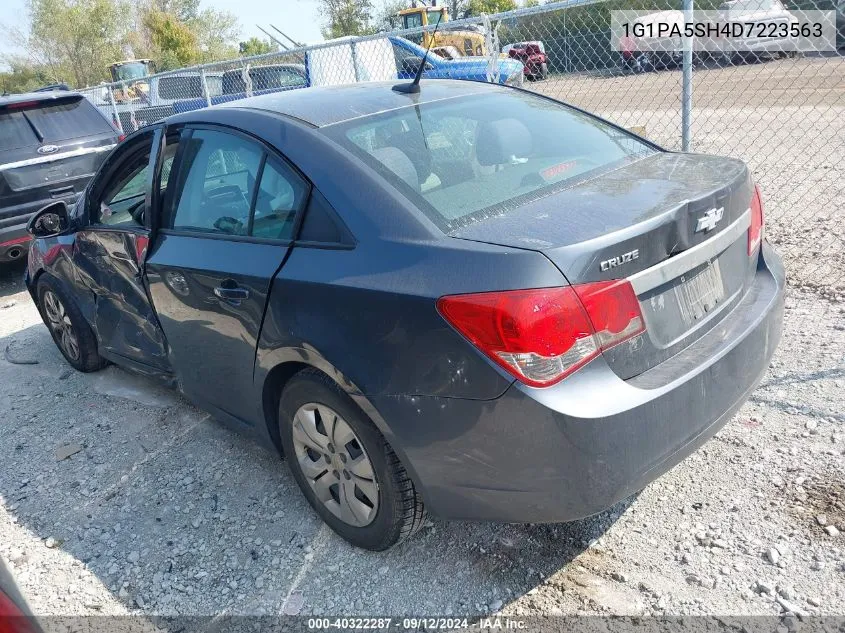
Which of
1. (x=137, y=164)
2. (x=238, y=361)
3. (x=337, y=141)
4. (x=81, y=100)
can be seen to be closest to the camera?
(x=337, y=141)

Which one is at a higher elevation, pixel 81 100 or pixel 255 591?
pixel 81 100

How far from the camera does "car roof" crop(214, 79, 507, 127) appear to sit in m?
2.89

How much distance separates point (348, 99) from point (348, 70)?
22.7ft

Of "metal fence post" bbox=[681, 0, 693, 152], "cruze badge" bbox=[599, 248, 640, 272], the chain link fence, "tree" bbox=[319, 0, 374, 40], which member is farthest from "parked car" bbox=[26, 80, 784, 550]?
"tree" bbox=[319, 0, 374, 40]

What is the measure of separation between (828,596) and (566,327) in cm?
128

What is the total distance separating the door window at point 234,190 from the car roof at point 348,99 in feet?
0.67

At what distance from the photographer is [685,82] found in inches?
190

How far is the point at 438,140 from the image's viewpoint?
2779 mm

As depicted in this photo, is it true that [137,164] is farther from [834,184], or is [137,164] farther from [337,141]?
[834,184]

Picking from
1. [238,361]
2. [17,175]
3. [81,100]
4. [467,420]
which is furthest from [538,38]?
[467,420]

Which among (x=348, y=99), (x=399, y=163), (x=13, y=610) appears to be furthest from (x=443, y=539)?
(x=348, y=99)

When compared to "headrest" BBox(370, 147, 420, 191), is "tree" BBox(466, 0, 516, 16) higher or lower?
higher

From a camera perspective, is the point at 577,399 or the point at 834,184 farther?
the point at 834,184

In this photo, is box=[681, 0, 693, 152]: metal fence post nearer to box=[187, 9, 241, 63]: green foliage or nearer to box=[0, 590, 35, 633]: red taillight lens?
box=[0, 590, 35, 633]: red taillight lens
